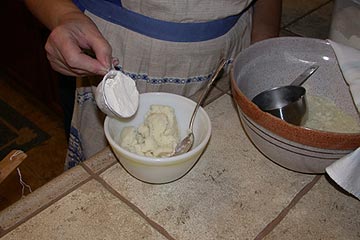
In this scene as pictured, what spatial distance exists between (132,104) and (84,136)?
1.13 ft

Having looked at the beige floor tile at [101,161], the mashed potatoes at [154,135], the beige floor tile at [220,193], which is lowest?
the beige floor tile at [101,161]

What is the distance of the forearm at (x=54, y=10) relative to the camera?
715 mm

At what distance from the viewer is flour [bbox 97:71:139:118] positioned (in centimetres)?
56

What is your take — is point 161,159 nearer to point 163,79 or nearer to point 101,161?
point 101,161

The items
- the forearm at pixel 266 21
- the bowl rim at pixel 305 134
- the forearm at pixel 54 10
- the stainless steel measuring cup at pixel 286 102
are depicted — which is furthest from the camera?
the forearm at pixel 266 21

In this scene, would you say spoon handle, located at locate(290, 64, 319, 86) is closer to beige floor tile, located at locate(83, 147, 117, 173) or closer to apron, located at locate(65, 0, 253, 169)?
apron, located at locate(65, 0, 253, 169)

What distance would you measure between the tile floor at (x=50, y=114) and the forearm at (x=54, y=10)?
0.89 feet

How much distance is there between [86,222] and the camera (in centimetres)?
53

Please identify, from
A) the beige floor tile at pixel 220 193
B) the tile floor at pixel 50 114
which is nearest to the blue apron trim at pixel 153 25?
the tile floor at pixel 50 114

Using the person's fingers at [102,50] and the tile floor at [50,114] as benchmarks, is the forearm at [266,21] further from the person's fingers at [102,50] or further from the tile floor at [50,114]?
the person's fingers at [102,50]

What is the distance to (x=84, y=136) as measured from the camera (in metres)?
0.90

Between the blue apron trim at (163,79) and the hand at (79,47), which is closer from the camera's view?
the hand at (79,47)

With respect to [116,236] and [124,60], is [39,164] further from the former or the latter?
[116,236]

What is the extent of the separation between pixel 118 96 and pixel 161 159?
103 mm
